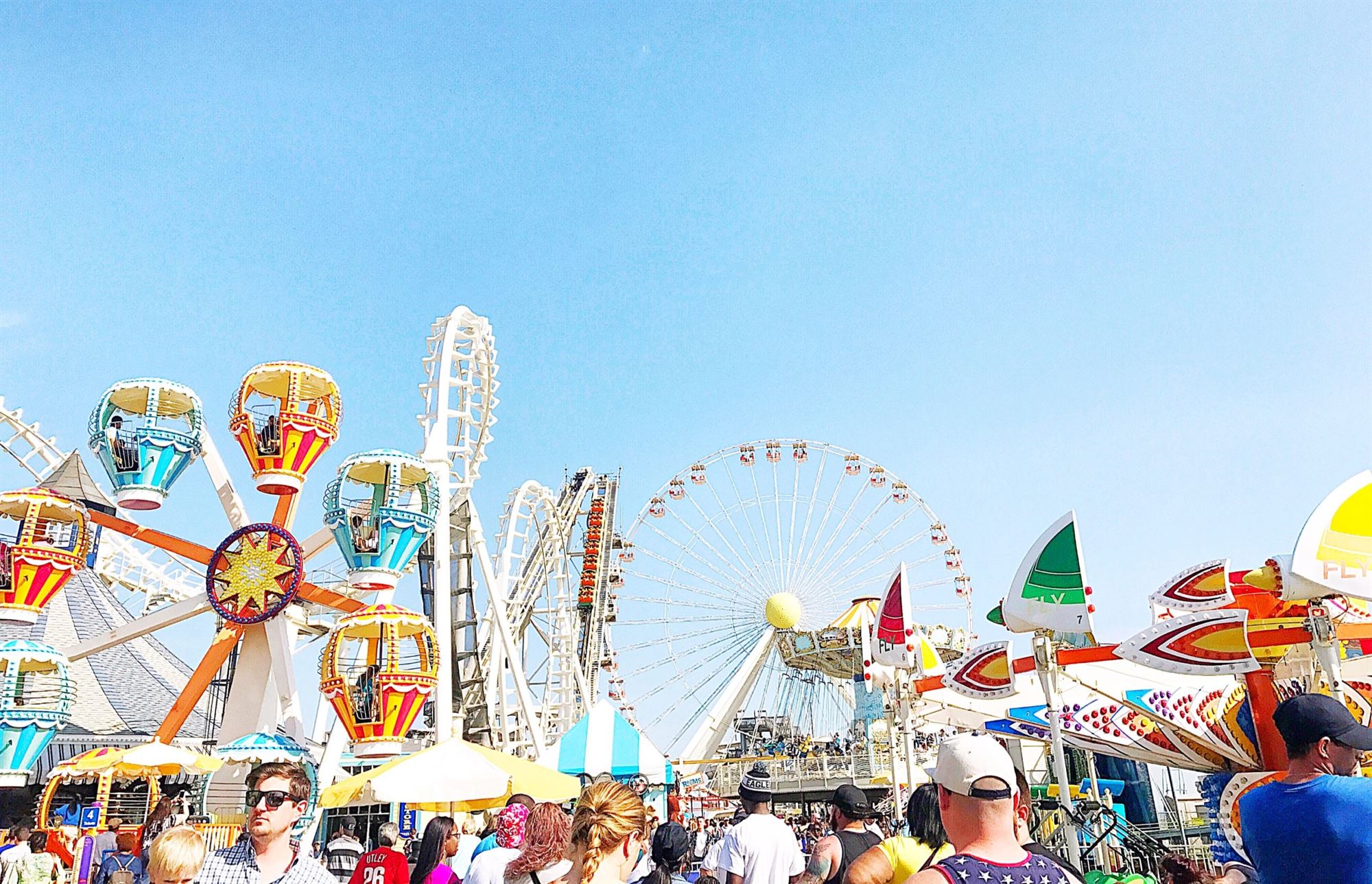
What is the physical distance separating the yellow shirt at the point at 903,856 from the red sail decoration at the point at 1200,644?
4906 mm

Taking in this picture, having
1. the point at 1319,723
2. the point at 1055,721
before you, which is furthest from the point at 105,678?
the point at 1319,723

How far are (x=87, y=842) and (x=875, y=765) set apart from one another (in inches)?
840

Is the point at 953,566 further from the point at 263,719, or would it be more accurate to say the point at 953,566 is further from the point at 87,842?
the point at 87,842

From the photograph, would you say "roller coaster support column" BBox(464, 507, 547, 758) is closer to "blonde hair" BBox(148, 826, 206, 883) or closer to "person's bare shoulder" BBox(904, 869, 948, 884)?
"blonde hair" BBox(148, 826, 206, 883)

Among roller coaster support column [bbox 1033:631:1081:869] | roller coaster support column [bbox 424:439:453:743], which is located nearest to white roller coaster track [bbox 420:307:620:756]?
roller coaster support column [bbox 424:439:453:743]

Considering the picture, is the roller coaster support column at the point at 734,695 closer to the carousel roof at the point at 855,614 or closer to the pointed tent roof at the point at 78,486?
the carousel roof at the point at 855,614

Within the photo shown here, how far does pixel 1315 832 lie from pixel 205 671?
15.1 metres

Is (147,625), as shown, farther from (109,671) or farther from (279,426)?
(109,671)

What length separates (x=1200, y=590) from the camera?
293 inches

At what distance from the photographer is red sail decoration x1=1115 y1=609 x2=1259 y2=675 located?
6.91m

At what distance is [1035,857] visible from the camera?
2037 mm

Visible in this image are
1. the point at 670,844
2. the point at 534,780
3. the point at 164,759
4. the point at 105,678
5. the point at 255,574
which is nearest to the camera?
the point at 670,844

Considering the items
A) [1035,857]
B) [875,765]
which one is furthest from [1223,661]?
[875,765]

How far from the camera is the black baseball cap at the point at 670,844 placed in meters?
5.33
